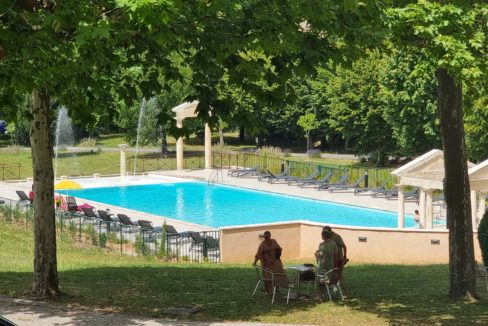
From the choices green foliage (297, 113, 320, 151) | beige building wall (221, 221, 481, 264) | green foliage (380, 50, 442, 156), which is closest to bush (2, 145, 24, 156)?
green foliage (297, 113, 320, 151)

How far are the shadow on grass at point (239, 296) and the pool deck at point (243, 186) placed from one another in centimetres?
1391

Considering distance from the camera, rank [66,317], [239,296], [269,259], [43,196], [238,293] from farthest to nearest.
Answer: [238,293] → [269,259] → [239,296] → [43,196] → [66,317]

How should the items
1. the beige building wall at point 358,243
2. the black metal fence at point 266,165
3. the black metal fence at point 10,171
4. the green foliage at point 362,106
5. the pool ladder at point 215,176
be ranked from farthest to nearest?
1. the green foliage at point 362,106
2. the black metal fence at point 10,171
3. the pool ladder at point 215,176
4. the black metal fence at point 266,165
5. the beige building wall at point 358,243

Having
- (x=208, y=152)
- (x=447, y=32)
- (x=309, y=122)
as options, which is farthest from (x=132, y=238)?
(x=309, y=122)

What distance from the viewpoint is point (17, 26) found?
10.3 meters

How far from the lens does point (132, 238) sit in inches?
1113

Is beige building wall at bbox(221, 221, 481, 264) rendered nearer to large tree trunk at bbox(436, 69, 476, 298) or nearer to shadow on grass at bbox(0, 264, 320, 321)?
shadow on grass at bbox(0, 264, 320, 321)

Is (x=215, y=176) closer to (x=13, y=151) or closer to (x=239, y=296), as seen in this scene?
(x=13, y=151)

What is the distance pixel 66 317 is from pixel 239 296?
3446 mm

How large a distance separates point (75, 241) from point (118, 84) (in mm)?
15330

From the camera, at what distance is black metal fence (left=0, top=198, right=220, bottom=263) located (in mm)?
A: 25188

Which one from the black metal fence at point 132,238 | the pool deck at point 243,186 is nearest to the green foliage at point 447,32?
the black metal fence at point 132,238

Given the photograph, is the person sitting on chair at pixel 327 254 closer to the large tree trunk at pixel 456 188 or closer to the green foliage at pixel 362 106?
the large tree trunk at pixel 456 188

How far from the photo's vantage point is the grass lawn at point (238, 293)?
43.5 feet
